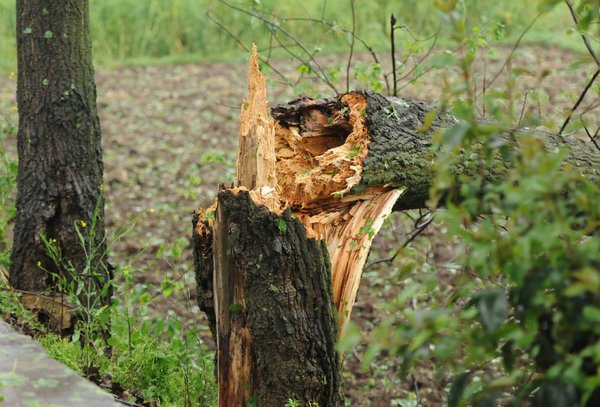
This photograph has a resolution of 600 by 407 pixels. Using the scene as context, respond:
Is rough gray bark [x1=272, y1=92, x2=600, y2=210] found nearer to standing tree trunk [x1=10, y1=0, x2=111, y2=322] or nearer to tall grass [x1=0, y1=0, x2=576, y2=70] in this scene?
standing tree trunk [x1=10, y1=0, x2=111, y2=322]

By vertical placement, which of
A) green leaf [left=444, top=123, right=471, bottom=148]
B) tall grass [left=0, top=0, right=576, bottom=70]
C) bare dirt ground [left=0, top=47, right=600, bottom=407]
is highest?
tall grass [left=0, top=0, right=576, bottom=70]

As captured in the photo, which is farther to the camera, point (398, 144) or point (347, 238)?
point (398, 144)

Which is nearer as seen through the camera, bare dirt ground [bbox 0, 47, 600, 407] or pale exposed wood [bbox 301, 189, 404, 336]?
pale exposed wood [bbox 301, 189, 404, 336]

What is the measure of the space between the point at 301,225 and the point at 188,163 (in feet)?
15.3


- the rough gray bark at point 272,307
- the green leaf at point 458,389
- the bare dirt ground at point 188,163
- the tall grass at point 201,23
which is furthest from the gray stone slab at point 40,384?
the tall grass at point 201,23

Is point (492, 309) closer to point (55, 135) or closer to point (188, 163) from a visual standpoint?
point (55, 135)

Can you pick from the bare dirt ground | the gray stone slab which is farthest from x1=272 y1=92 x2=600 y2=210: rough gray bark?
the gray stone slab

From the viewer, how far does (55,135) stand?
4160 millimetres

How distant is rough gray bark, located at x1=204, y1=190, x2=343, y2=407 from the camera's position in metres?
3.12

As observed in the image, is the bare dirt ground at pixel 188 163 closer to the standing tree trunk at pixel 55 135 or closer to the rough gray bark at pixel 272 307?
the standing tree trunk at pixel 55 135

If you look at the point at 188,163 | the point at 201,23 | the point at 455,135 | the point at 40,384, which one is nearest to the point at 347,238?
the point at 40,384

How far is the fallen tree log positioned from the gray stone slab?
0.70 m

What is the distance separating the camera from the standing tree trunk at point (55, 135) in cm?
414

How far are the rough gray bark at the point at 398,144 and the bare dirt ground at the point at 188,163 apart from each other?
109 centimetres
